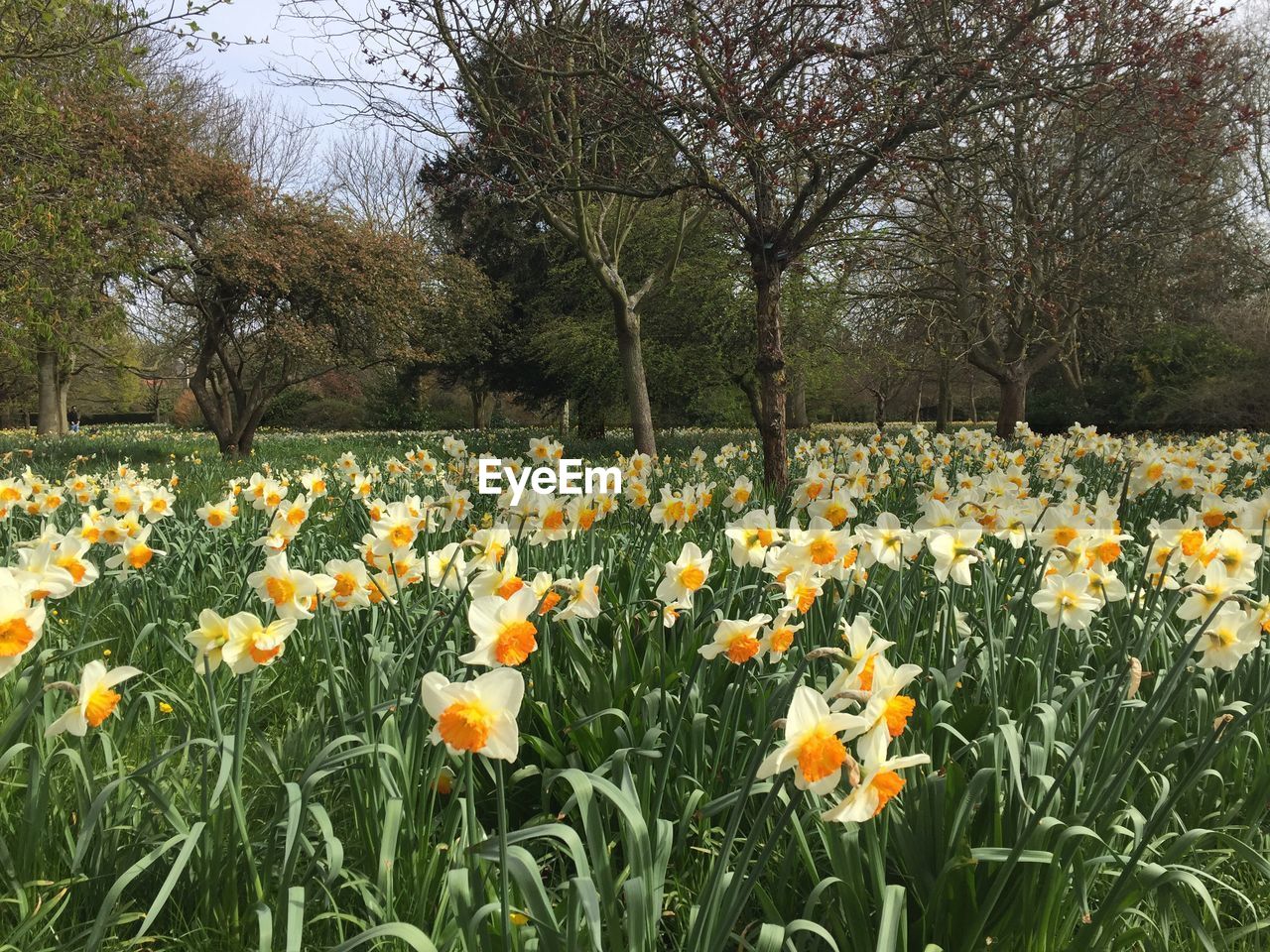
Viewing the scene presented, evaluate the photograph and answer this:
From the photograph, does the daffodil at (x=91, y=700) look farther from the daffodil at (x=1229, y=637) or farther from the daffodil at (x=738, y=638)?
the daffodil at (x=1229, y=637)

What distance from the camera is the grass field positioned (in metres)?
1.21

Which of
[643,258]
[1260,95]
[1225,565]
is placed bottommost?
[1225,565]

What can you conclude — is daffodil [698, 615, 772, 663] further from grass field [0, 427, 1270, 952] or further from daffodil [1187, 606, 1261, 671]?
daffodil [1187, 606, 1261, 671]

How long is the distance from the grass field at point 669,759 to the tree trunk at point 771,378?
10.1ft

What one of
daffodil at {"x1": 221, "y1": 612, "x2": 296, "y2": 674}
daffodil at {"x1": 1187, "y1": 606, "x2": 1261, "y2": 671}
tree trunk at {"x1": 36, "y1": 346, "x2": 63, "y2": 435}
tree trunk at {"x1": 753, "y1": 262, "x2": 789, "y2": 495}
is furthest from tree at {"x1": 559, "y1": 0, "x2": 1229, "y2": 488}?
tree trunk at {"x1": 36, "y1": 346, "x2": 63, "y2": 435}

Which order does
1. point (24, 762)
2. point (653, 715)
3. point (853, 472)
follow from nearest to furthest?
1. point (653, 715)
2. point (24, 762)
3. point (853, 472)

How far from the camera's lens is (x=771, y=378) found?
5785mm

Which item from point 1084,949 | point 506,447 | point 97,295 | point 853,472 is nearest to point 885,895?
point 1084,949

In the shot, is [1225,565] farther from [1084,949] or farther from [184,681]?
[184,681]

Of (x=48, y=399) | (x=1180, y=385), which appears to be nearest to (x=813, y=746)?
(x=1180, y=385)

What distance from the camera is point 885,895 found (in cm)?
121

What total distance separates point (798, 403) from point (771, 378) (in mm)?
20112

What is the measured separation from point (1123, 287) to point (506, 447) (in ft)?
34.6

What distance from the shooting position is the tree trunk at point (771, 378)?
5797mm
